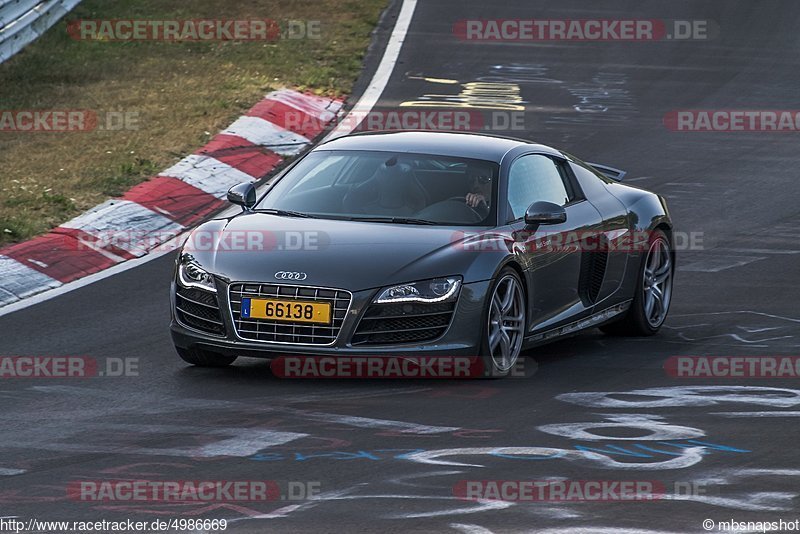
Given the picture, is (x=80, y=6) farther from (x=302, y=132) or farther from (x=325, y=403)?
(x=325, y=403)

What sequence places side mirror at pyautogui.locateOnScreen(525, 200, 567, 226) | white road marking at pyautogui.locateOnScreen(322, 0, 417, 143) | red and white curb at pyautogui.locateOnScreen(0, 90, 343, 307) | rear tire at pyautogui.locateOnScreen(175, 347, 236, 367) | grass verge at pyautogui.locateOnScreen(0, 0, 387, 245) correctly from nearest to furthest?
rear tire at pyautogui.locateOnScreen(175, 347, 236, 367), side mirror at pyautogui.locateOnScreen(525, 200, 567, 226), red and white curb at pyautogui.locateOnScreen(0, 90, 343, 307), grass verge at pyautogui.locateOnScreen(0, 0, 387, 245), white road marking at pyautogui.locateOnScreen(322, 0, 417, 143)

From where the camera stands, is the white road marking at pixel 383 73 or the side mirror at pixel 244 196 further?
the white road marking at pixel 383 73

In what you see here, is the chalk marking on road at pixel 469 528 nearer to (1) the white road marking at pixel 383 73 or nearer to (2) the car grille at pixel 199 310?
(2) the car grille at pixel 199 310

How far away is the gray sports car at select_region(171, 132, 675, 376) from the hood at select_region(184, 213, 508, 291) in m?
0.01

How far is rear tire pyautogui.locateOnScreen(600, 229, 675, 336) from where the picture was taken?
10719 millimetres

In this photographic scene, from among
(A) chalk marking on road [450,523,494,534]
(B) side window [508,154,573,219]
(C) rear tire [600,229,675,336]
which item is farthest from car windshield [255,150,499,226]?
(A) chalk marking on road [450,523,494,534]

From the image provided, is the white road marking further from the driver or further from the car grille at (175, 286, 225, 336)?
the car grille at (175, 286, 225, 336)

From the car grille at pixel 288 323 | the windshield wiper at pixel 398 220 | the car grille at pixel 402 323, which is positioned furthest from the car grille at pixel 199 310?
the windshield wiper at pixel 398 220

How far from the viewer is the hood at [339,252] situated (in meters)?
8.68

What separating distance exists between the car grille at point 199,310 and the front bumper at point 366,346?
53 mm

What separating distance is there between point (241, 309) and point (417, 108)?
32.3 ft

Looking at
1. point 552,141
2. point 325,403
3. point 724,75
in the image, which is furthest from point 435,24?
point 325,403

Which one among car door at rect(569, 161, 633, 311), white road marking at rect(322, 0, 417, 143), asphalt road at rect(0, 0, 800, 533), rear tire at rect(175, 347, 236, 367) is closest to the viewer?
asphalt road at rect(0, 0, 800, 533)

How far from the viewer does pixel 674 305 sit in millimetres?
11664
